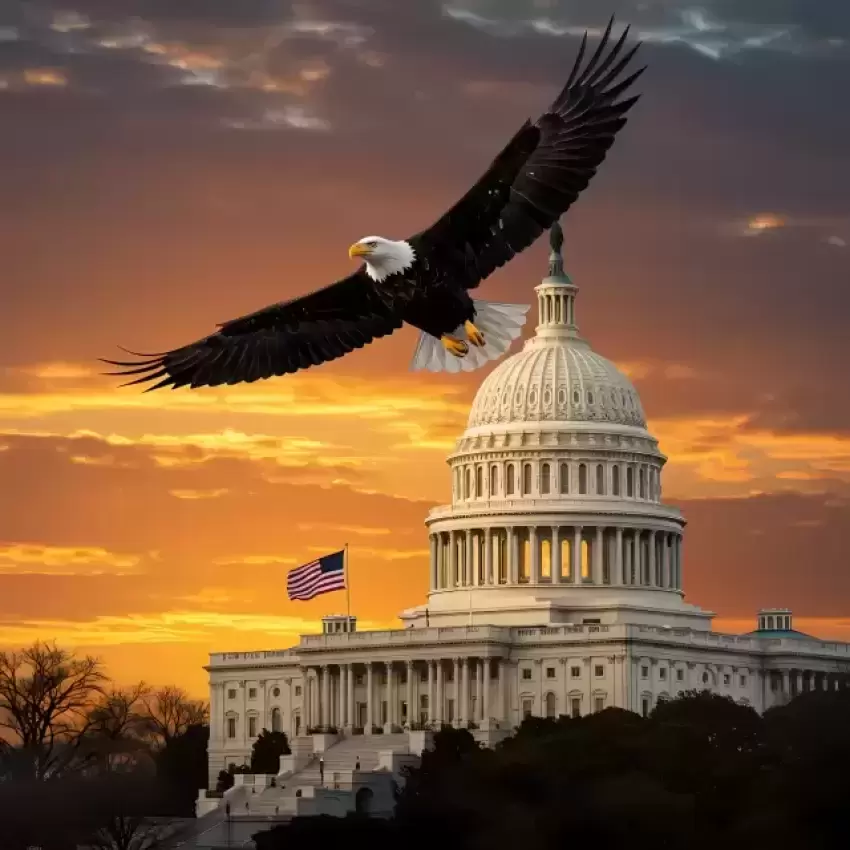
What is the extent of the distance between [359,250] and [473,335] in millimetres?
2154

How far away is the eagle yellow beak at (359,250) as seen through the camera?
106ft

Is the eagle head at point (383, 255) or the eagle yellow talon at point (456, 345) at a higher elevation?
the eagle head at point (383, 255)

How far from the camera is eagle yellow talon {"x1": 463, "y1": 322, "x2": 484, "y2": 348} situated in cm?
3353

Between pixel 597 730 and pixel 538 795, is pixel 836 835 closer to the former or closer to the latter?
pixel 538 795

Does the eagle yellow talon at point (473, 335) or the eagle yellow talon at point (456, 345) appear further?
the eagle yellow talon at point (473, 335)

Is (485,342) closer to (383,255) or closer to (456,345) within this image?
(456,345)

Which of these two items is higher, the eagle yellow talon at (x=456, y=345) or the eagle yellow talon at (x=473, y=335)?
the eagle yellow talon at (x=473, y=335)

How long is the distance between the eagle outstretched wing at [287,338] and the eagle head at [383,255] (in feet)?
2.25

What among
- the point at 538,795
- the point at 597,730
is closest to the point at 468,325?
the point at 538,795

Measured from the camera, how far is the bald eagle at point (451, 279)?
3152 centimetres

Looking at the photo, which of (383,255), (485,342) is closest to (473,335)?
(485,342)

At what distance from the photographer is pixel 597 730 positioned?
17312 centimetres

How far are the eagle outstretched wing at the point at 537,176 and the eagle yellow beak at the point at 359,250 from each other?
2.73ft

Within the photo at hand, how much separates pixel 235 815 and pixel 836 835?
83.5 meters
